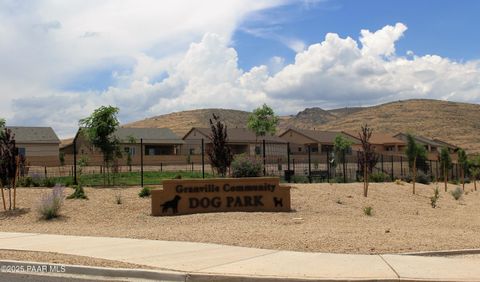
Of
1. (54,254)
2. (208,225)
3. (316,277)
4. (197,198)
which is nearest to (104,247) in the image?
(54,254)

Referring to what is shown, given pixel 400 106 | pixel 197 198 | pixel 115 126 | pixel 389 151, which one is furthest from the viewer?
pixel 400 106

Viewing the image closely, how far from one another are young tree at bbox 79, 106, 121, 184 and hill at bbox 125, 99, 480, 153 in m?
96.2

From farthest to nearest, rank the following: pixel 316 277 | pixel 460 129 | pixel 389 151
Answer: pixel 460 129 < pixel 389 151 < pixel 316 277

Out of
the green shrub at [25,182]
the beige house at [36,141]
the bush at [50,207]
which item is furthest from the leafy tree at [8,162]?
the beige house at [36,141]

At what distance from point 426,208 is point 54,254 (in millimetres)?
15274

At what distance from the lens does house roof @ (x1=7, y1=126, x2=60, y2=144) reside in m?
64.0

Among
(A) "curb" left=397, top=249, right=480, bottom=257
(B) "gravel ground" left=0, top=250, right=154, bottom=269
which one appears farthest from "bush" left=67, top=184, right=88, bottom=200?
(A) "curb" left=397, top=249, right=480, bottom=257

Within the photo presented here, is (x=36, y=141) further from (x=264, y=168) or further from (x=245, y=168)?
(x=245, y=168)

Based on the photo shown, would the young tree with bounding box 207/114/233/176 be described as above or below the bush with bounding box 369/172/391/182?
above

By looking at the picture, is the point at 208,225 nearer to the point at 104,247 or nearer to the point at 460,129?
the point at 104,247

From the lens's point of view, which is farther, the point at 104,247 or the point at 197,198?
the point at 197,198

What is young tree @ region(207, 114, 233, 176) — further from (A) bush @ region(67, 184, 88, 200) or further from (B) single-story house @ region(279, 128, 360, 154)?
(B) single-story house @ region(279, 128, 360, 154)

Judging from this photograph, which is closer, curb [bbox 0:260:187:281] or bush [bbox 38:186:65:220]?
curb [bbox 0:260:187:281]

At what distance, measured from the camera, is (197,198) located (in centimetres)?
1905
